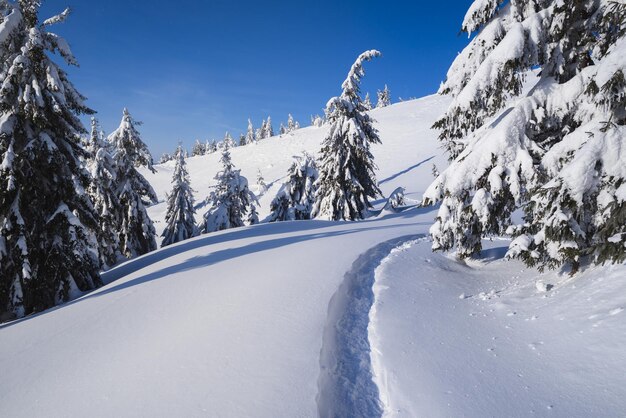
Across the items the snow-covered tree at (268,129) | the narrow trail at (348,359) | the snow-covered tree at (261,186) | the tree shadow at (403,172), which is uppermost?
the snow-covered tree at (268,129)

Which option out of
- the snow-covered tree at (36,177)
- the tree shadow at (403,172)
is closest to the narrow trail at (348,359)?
the snow-covered tree at (36,177)

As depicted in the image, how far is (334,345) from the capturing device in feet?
14.4

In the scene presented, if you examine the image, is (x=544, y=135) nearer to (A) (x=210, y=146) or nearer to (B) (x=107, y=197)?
(B) (x=107, y=197)

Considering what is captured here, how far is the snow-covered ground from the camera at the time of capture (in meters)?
3.25

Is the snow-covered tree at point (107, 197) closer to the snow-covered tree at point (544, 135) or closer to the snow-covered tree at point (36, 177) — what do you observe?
the snow-covered tree at point (36, 177)

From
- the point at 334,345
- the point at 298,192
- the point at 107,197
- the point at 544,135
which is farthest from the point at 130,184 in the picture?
the point at 544,135

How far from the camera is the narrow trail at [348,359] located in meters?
3.32

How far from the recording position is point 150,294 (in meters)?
7.39

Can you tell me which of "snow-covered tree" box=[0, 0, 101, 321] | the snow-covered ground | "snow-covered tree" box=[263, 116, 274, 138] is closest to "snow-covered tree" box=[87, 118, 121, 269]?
"snow-covered tree" box=[0, 0, 101, 321]

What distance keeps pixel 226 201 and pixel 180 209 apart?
405 centimetres

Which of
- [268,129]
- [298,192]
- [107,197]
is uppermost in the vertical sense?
[268,129]

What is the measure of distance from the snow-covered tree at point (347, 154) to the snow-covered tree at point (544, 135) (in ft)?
42.7

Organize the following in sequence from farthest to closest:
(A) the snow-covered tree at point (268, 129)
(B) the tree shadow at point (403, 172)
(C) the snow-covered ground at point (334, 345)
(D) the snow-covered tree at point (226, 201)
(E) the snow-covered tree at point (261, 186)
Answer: (A) the snow-covered tree at point (268, 129) → (E) the snow-covered tree at point (261, 186) → (B) the tree shadow at point (403, 172) → (D) the snow-covered tree at point (226, 201) → (C) the snow-covered ground at point (334, 345)

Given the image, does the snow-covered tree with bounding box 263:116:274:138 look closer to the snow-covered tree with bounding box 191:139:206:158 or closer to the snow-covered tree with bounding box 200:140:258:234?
the snow-covered tree with bounding box 191:139:206:158
